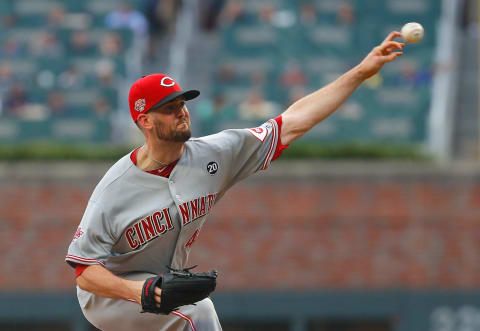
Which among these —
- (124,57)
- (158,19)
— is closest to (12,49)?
(124,57)

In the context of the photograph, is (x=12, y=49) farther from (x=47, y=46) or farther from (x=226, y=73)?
(x=226, y=73)

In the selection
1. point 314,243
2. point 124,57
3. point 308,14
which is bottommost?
point 314,243

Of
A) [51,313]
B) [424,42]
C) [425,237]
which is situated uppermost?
[424,42]

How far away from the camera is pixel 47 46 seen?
1123cm

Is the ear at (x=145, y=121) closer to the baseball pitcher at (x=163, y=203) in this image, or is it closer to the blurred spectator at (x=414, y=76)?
the baseball pitcher at (x=163, y=203)

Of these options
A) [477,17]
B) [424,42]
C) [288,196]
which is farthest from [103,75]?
[477,17]

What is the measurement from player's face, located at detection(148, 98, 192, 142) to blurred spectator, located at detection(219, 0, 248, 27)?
7442 millimetres

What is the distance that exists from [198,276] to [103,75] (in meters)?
7.21

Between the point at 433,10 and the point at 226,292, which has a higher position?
the point at 433,10

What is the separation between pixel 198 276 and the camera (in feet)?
13.2

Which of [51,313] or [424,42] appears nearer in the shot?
[51,313]

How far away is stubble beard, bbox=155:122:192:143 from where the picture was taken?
4.12 m

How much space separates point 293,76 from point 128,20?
7.72 feet

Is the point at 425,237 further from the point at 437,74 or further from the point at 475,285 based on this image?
the point at 437,74
